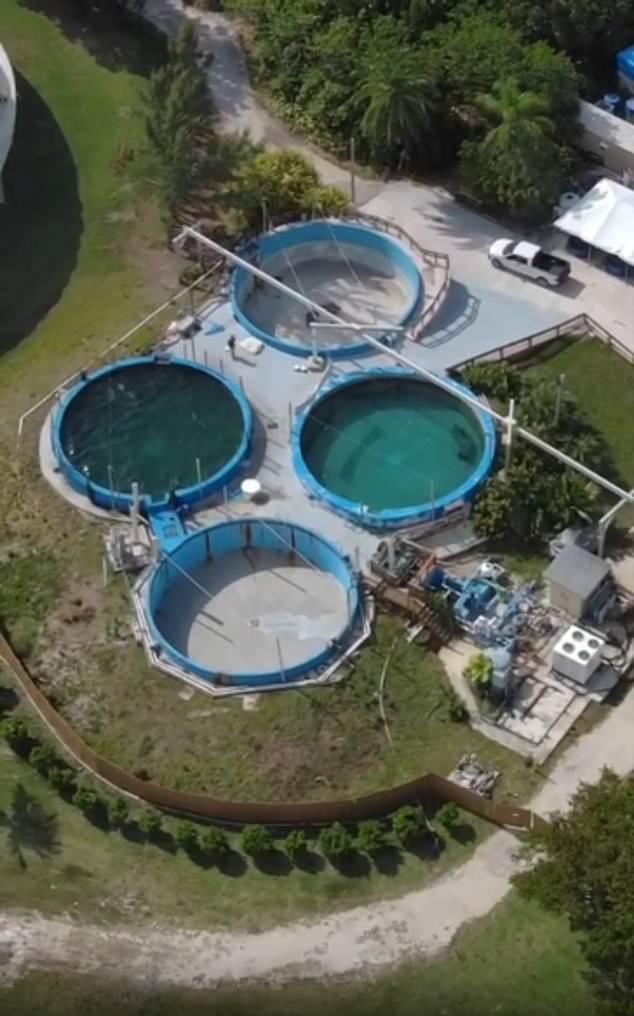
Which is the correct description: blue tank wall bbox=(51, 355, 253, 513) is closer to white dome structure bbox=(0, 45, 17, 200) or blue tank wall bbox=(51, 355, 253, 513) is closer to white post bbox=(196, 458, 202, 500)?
white post bbox=(196, 458, 202, 500)

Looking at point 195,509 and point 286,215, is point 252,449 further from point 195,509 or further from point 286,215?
point 286,215

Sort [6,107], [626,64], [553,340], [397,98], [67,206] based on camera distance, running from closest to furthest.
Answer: [553,340], [397,98], [67,206], [6,107], [626,64]

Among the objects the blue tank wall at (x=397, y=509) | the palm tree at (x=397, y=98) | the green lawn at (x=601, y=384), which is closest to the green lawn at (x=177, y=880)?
the blue tank wall at (x=397, y=509)

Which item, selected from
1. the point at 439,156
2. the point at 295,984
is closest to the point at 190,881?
the point at 295,984

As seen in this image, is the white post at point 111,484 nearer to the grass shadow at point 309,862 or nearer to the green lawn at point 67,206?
the green lawn at point 67,206

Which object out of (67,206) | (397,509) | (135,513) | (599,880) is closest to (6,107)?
(67,206)

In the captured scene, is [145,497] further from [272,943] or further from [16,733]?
[272,943]
